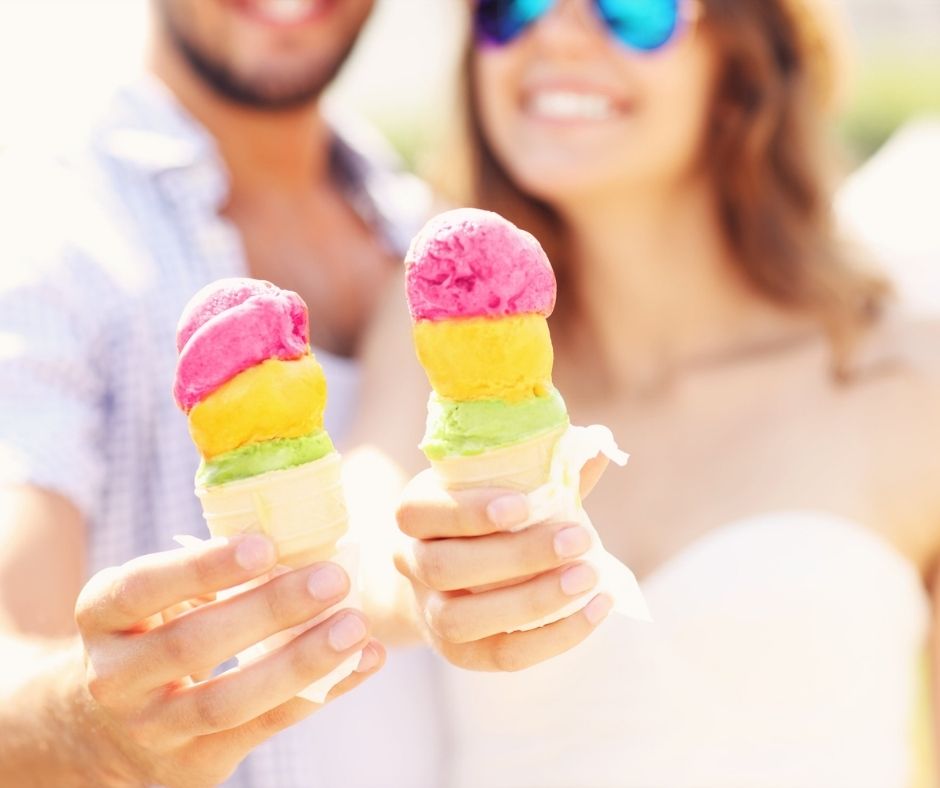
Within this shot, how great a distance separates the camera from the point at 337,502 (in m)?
1.57

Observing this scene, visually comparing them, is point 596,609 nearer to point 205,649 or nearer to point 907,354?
point 205,649

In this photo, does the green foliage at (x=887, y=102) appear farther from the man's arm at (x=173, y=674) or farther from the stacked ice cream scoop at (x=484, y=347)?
the man's arm at (x=173, y=674)

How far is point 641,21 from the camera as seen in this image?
280 centimetres

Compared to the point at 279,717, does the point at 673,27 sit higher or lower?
higher

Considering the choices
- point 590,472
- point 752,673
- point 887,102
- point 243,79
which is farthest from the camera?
point 887,102

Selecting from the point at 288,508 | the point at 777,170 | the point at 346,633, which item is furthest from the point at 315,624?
the point at 777,170

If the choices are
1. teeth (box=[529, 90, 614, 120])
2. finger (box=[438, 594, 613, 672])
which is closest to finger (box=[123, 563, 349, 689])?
finger (box=[438, 594, 613, 672])

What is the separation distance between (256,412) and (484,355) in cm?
32

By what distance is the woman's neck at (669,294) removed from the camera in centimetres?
322

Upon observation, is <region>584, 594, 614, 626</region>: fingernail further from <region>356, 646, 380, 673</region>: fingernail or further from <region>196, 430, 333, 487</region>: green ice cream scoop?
<region>196, 430, 333, 487</region>: green ice cream scoop

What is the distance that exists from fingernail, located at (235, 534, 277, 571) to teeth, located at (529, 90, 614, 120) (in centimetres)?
181

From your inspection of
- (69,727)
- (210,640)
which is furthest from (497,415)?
(69,727)

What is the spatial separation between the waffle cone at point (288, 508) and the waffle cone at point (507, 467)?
0.55ft

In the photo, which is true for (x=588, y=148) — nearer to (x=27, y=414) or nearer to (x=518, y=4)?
(x=518, y=4)
